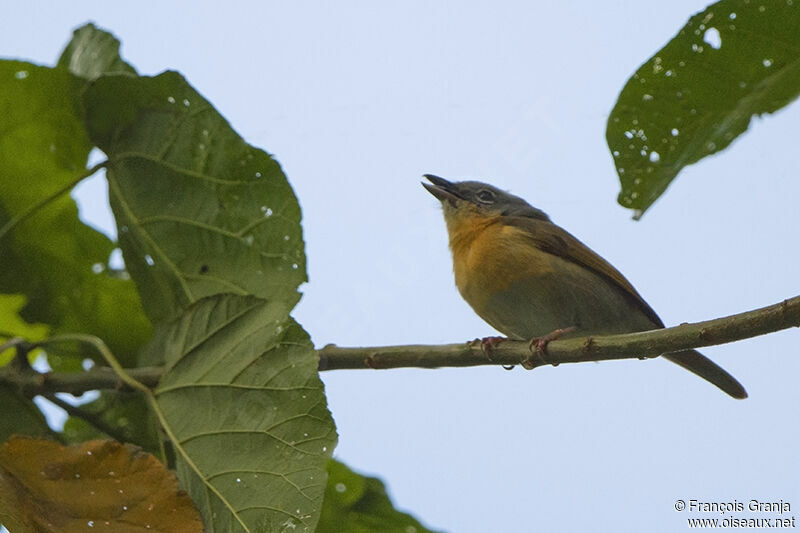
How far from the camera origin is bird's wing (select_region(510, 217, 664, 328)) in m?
3.87

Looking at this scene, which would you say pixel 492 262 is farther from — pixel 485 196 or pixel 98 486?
pixel 98 486

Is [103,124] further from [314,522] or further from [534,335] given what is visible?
[534,335]

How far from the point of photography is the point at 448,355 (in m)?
2.34

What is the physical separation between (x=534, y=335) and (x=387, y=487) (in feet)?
2.91

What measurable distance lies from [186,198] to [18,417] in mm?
776

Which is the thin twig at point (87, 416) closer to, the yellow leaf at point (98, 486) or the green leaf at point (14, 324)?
the yellow leaf at point (98, 486)

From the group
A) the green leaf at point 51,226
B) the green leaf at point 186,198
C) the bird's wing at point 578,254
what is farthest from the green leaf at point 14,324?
the bird's wing at point 578,254

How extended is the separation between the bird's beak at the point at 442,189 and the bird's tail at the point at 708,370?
1.33m

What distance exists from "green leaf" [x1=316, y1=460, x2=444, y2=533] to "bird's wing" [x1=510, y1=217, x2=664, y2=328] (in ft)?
4.50

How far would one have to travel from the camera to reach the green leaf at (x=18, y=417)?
7.93 feet

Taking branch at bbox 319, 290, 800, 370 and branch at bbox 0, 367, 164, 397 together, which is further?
branch at bbox 0, 367, 164, 397

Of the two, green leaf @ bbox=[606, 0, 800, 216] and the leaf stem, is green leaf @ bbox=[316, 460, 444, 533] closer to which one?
the leaf stem

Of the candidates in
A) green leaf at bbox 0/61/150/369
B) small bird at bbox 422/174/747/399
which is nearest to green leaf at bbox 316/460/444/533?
green leaf at bbox 0/61/150/369

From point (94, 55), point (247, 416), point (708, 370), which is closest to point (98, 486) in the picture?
point (247, 416)
